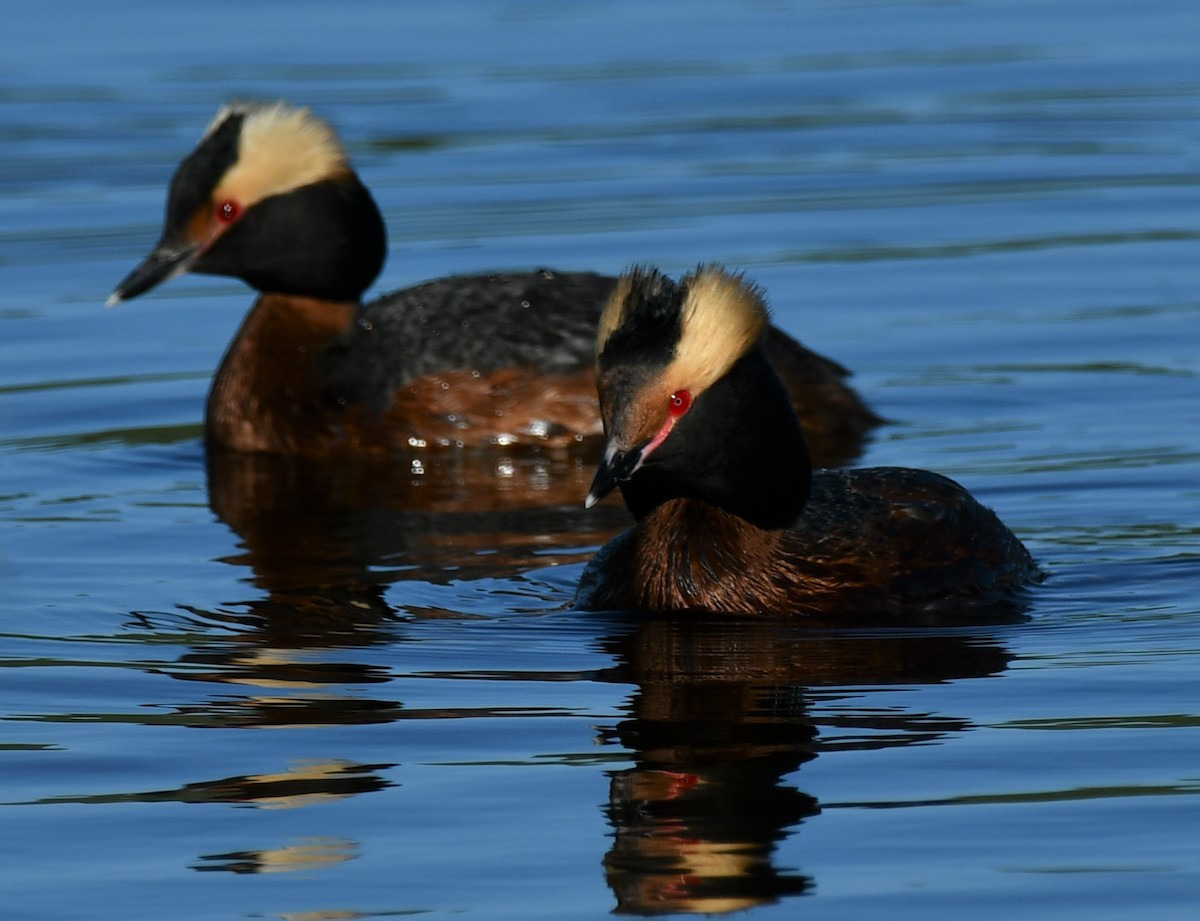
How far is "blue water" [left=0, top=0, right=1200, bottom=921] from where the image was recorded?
6.89m

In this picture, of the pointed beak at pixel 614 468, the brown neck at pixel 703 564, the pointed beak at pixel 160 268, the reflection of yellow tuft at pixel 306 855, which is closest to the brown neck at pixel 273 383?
the pointed beak at pixel 160 268

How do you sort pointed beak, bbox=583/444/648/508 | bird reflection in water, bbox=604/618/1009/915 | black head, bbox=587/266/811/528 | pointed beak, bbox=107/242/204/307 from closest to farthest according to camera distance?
bird reflection in water, bbox=604/618/1009/915 < pointed beak, bbox=583/444/648/508 < black head, bbox=587/266/811/528 < pointed beak, bbox=107/242/204/307

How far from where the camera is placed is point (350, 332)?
13.9m

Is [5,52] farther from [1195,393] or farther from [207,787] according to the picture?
[207,787]

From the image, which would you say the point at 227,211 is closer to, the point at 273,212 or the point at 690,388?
the point at 273,212

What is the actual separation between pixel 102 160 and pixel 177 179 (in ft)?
21.7

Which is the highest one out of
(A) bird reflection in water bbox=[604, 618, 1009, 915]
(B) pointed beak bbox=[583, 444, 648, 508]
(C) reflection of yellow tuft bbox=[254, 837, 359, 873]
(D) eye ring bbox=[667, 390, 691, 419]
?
(D) eye ring bbox=[667, 390, 691, 419]

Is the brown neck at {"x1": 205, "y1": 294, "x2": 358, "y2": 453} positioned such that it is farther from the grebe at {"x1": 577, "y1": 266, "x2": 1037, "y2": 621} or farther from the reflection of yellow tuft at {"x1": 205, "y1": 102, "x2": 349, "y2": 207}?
the grebe at {"x1": 577, "y1": 266, "x2": 1037, "y2": 621}

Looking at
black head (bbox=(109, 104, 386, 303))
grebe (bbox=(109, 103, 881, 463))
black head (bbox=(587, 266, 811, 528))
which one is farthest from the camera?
black head (bbox=(109, 104, 386, 303))

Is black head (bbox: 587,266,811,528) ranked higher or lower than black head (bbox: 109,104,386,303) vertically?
lower

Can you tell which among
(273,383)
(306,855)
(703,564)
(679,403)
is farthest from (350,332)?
(306,855)

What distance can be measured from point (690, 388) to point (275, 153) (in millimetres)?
5685

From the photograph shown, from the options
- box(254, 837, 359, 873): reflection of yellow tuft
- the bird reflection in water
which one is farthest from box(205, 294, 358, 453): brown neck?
box(254, 837, 359, 873): reflection of yellow tuft

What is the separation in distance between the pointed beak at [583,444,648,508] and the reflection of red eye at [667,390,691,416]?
5.9 inches
